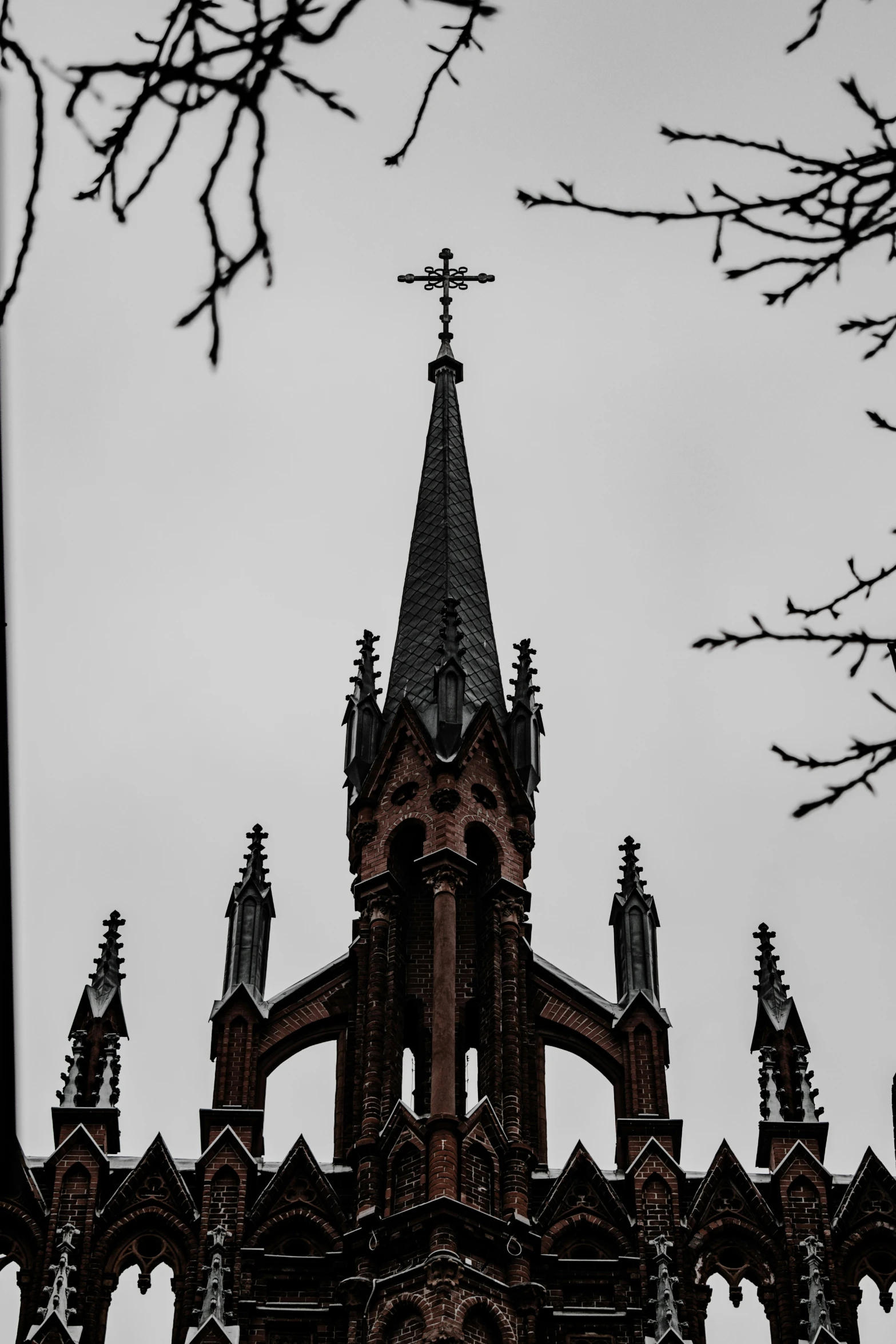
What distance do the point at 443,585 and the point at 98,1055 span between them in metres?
9.61

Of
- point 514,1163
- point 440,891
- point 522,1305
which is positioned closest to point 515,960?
point 440,891

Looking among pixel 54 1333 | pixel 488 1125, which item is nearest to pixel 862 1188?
pixel 488 1125

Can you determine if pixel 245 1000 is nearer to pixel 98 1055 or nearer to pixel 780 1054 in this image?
pixel 98 1055

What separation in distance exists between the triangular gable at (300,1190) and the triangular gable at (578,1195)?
90.1 inches

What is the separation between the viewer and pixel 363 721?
3081 centimetres

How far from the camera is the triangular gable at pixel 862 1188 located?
82.4 feet

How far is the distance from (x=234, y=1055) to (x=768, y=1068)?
6.24 meters

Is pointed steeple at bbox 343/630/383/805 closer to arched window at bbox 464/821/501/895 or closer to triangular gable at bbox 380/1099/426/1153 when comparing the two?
arched window at bbox 464/821/501/895

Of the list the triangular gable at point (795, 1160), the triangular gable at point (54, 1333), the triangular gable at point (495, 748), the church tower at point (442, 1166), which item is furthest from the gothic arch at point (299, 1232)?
the triangular gable at point (495, 748)

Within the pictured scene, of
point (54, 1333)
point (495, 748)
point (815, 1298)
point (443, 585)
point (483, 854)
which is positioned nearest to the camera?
point (54, 1333)

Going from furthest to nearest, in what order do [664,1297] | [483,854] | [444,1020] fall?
[483,854]
[444,1020]
[664,1297]

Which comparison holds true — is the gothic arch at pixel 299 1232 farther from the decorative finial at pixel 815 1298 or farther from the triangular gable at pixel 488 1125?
the decorative finial at pixel 815 1298

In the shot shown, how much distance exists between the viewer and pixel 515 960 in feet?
91.0

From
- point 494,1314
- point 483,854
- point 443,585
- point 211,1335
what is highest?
point 443,585
